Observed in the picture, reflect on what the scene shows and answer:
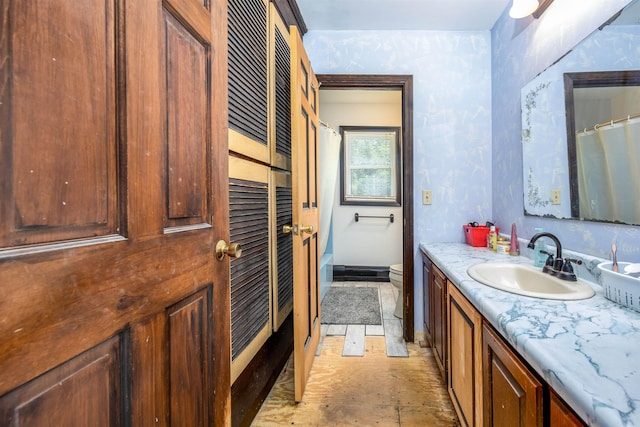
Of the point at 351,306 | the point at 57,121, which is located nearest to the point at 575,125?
the point at 57,121

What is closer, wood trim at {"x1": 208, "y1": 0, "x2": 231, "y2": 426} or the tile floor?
wood trim at {"x1": 208, "y1": 0, "x2": 231, "y2": 426}

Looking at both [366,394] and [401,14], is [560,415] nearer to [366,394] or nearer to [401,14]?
[366,394]

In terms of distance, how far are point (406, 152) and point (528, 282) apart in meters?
1.22

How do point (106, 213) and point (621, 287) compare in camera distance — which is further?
point (621, 287)

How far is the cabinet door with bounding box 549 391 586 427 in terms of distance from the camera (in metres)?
0.57

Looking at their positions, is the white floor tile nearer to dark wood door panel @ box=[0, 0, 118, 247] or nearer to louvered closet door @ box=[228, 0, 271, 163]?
louvered closet door @ box=[228, 0, 271, 163]

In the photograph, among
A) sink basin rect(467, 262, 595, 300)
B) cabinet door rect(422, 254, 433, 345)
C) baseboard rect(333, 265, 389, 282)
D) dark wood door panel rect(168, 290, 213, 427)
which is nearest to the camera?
dark wood door panel rect(168, 290, 213, 427)

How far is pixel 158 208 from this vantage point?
632 mm

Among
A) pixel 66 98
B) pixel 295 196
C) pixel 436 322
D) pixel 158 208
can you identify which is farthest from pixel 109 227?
pixel 436 322

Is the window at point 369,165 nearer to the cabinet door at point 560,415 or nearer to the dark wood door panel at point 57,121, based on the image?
the cabinet door at point 560,415

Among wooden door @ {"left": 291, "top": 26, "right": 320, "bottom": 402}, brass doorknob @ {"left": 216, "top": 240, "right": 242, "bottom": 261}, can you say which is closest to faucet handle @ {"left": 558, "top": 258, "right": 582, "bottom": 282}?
wooden door @ {"left": 291, "top": 26, "right": 320, "bottom": 402}

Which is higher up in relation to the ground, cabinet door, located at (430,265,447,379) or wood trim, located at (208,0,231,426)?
wood trim, located at (208,0,231,426)

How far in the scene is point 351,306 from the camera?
9.82 ft

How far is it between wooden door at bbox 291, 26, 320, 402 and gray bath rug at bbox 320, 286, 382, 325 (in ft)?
2.09
